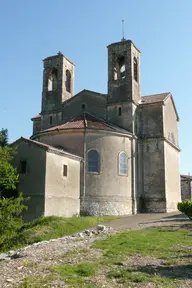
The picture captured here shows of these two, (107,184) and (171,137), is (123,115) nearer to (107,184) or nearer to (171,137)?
(171,137)

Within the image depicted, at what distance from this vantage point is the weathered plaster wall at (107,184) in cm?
2381

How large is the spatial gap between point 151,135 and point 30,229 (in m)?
15.9

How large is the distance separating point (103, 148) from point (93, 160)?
4.22ft

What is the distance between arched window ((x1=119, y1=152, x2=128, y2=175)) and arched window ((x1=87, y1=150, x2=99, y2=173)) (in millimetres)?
2199

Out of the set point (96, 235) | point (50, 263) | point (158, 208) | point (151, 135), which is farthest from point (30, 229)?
point (151, 135)

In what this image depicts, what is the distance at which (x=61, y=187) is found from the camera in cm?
2139

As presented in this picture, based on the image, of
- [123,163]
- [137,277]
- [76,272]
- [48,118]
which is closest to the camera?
[137,277]

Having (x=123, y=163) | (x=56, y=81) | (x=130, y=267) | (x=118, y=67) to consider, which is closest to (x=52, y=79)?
(x=56, y=81)

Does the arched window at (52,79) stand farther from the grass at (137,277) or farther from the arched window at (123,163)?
the grass at (137,277)

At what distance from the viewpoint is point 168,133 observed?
101 ft

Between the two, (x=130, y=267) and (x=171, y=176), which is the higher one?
(x=171, y=176)

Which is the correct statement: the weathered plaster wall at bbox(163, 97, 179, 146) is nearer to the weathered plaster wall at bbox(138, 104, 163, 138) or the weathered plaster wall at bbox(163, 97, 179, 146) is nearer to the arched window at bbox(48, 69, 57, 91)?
the weathered plaster wall at bbox(138, 104, 163, 138)

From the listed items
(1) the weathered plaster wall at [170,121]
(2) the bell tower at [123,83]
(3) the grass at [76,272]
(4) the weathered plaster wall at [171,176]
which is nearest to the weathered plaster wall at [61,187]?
(2) the bell tower at [123,83]

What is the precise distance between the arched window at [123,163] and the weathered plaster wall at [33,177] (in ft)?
25.2
